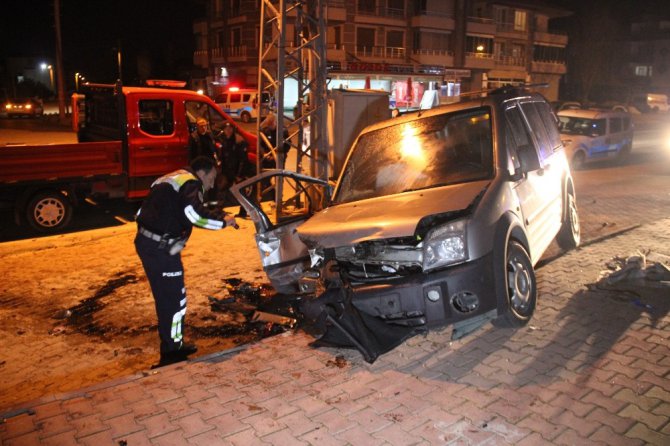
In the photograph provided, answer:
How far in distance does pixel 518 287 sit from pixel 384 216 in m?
1.38

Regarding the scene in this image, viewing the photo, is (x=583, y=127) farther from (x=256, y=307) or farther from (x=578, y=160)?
(x=256, y=307)

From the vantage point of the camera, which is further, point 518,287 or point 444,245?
point 518,287

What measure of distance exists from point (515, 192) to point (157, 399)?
346 centimetres

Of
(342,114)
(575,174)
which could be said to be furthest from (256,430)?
(575,174)

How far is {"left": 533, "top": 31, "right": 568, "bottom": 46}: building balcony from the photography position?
197ft

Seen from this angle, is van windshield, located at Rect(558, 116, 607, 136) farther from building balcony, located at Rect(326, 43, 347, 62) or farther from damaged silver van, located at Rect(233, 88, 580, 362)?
building balcony, located at Rect(326, 43, 347, 62)

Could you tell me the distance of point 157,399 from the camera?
13.1 feet

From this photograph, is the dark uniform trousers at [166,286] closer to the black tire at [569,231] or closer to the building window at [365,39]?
the black tire at [569,231]

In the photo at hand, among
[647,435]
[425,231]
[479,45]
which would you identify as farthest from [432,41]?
[647,435]

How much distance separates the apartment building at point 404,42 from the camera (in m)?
43.4

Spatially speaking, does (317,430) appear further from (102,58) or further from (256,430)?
(102,58)

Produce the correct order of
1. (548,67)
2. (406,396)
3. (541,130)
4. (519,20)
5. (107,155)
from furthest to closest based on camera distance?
(548,67) < (519,20) < (107,155) < (541,130) < (406,396)

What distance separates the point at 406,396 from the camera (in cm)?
397

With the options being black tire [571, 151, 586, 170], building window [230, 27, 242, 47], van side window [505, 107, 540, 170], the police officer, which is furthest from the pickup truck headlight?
building window [230, 27, 242, 47]
